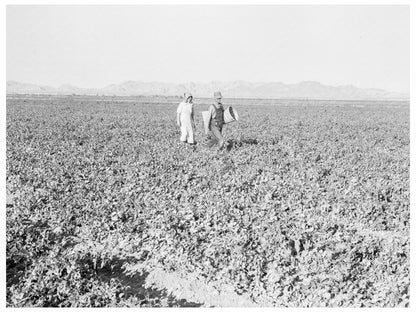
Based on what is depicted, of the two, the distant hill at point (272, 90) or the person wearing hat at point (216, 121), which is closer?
the person wearing hat at point (216, 121)

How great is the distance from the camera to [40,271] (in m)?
4.69

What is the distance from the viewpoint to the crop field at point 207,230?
4.57 meters

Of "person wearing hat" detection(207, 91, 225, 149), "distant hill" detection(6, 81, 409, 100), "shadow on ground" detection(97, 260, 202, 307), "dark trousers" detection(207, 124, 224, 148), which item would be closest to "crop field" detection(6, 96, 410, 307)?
"shadow on ground" detection(97, 260, 202, 307)

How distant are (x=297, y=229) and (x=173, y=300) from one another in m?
1.98

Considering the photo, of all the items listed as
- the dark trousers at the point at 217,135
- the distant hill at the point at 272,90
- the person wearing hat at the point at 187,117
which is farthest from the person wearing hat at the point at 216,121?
the distant hill at the point at 272,90

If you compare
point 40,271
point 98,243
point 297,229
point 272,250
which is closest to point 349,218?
point 297,229

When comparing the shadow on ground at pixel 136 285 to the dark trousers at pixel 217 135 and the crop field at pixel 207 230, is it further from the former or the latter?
the dark trousers at pixel 217 135

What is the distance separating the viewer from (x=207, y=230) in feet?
19.2

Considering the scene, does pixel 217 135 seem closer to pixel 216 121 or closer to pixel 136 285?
pixel 216 121

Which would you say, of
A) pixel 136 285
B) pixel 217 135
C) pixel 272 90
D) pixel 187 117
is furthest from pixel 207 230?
pixel 272 90

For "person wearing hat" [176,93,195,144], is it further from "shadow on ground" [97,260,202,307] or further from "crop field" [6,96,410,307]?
"shadow on ground" [97,260,202,307]

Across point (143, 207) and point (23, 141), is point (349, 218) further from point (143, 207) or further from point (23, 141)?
point (23, 141)

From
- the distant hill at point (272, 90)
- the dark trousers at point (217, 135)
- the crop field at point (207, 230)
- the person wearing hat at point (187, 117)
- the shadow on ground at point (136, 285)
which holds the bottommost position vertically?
the shadow on ground at point (136, 285)

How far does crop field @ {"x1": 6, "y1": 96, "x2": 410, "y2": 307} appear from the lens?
180 inches
